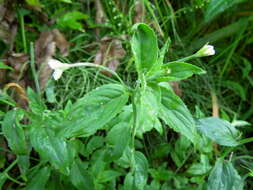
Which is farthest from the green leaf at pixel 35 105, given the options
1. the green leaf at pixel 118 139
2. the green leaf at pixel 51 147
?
the green leaf at pixel 118 139

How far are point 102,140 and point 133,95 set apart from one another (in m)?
0.25

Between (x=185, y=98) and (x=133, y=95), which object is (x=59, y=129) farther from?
(x=185, y=98)

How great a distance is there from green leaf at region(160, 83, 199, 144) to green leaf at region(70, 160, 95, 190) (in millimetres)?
229

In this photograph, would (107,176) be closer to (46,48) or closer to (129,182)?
(129,182)

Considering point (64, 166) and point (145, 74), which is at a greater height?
point (145, 74)

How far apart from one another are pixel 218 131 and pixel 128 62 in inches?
16.5

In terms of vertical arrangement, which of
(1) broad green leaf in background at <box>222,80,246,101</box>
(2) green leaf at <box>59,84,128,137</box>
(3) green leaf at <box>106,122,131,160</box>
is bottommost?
(1) broad green leaf in background at <box>222,80,246,101</box>

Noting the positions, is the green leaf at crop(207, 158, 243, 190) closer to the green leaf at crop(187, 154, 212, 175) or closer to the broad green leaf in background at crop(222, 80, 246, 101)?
the green leaf at crop(187, 154, 212, 175)

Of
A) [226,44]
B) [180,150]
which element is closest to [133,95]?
[180,150]

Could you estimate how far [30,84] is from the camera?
3.29ft

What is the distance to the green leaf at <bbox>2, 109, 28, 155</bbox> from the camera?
62 cm

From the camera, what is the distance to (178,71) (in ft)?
1.89

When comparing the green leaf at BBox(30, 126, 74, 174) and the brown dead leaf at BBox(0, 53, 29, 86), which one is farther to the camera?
the brown dead leaf at BBox(0, 53, 29, 86)

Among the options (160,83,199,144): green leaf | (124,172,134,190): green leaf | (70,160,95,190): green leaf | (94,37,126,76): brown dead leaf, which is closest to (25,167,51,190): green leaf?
(70,160,95,190): green leaf
